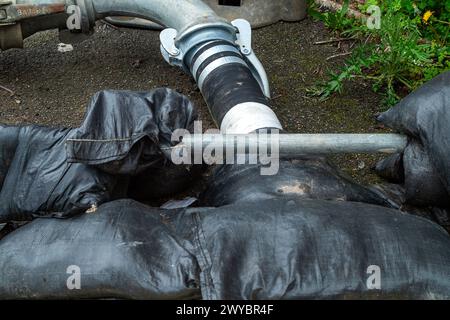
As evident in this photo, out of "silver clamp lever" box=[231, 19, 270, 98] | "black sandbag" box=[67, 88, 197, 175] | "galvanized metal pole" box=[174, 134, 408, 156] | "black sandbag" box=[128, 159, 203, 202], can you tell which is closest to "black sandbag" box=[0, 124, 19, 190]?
"black sandbag" box=[67, 88, 197, 175]

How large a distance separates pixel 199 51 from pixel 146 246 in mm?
1045

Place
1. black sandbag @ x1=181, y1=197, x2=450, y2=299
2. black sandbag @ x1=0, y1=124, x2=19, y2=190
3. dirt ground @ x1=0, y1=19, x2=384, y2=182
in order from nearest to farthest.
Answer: black sandbag @ x1=181, y1=197, x2=450, y2=299
black sandbag @ x1=0, y1=124, x2=19, y2=190
dirt ground @ x1=0, y1=19, x2=384, y2=182

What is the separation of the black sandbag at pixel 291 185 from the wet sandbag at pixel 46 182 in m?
0.36

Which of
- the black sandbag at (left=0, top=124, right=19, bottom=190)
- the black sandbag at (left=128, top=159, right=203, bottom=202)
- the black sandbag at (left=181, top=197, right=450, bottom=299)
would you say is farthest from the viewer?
the black sandbag at (left=128, top=159, right=203, bottom=202)

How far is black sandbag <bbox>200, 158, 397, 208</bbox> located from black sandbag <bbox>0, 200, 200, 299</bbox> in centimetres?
26

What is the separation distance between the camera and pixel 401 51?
2383mm

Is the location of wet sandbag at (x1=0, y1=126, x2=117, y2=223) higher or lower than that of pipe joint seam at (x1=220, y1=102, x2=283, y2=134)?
lower

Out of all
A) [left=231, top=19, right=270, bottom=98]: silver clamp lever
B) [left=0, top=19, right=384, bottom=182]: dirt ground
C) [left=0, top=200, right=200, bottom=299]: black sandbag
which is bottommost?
[left=0, top=19, right=384, bottom=182]: dirt ground

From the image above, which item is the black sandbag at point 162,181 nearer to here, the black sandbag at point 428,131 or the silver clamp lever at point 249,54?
the silver clamp lever at point 249,54

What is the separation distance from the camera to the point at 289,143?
165 cm

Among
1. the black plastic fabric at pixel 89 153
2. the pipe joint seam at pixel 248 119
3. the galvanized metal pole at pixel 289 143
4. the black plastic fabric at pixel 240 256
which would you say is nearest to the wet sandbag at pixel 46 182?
the black plastic fabric at pixel 89 153

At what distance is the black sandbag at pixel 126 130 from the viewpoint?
1.61 m

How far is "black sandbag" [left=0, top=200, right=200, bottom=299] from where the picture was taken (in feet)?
4.55

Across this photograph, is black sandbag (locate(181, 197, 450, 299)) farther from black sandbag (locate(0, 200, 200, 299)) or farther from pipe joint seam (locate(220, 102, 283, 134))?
pipe joint seam (locate(220, 102, 283, 134))
